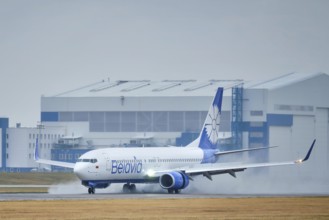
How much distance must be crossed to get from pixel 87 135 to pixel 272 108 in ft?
109

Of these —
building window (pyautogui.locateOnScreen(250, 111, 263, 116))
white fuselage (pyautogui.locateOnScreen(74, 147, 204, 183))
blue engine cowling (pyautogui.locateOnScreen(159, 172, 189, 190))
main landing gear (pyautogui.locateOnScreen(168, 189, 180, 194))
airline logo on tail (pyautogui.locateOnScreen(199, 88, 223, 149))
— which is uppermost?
building window (pyautogui.locateOnScreen(250, 111, 263, 116))

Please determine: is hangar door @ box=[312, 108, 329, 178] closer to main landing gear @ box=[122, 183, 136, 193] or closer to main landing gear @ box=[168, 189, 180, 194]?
main landing gear @ box=[122, 183, 136, 193]

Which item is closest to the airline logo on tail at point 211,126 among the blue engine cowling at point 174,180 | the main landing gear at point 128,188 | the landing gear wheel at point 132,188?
the blue engine cowling at point 174,180

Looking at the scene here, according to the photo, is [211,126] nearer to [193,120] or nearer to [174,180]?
[174,180]

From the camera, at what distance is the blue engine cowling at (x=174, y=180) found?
9912 cm

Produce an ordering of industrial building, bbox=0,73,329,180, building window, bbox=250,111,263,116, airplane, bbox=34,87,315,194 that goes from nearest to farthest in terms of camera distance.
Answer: airplane, bbox=34,87,315,194
industrial building, bbox=0,73,329,180
building window, bbox=250,111,263,116

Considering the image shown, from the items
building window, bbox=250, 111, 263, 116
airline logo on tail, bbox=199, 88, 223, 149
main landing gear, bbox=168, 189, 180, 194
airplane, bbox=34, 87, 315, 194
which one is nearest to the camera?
airplane, bbox=34, 87, 315, 194

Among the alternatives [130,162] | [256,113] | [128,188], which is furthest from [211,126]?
[256,113]

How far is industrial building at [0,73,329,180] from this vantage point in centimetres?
18338

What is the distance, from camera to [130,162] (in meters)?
99.9

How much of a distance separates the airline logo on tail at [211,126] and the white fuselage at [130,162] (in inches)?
113

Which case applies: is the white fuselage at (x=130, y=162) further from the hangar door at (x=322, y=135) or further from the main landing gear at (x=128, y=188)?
the hangar door at (x=322, y=135)

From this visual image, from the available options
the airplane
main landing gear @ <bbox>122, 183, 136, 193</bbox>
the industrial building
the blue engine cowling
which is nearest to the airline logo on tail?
the airplane

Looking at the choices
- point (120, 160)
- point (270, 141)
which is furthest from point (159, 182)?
point (270, 141)
